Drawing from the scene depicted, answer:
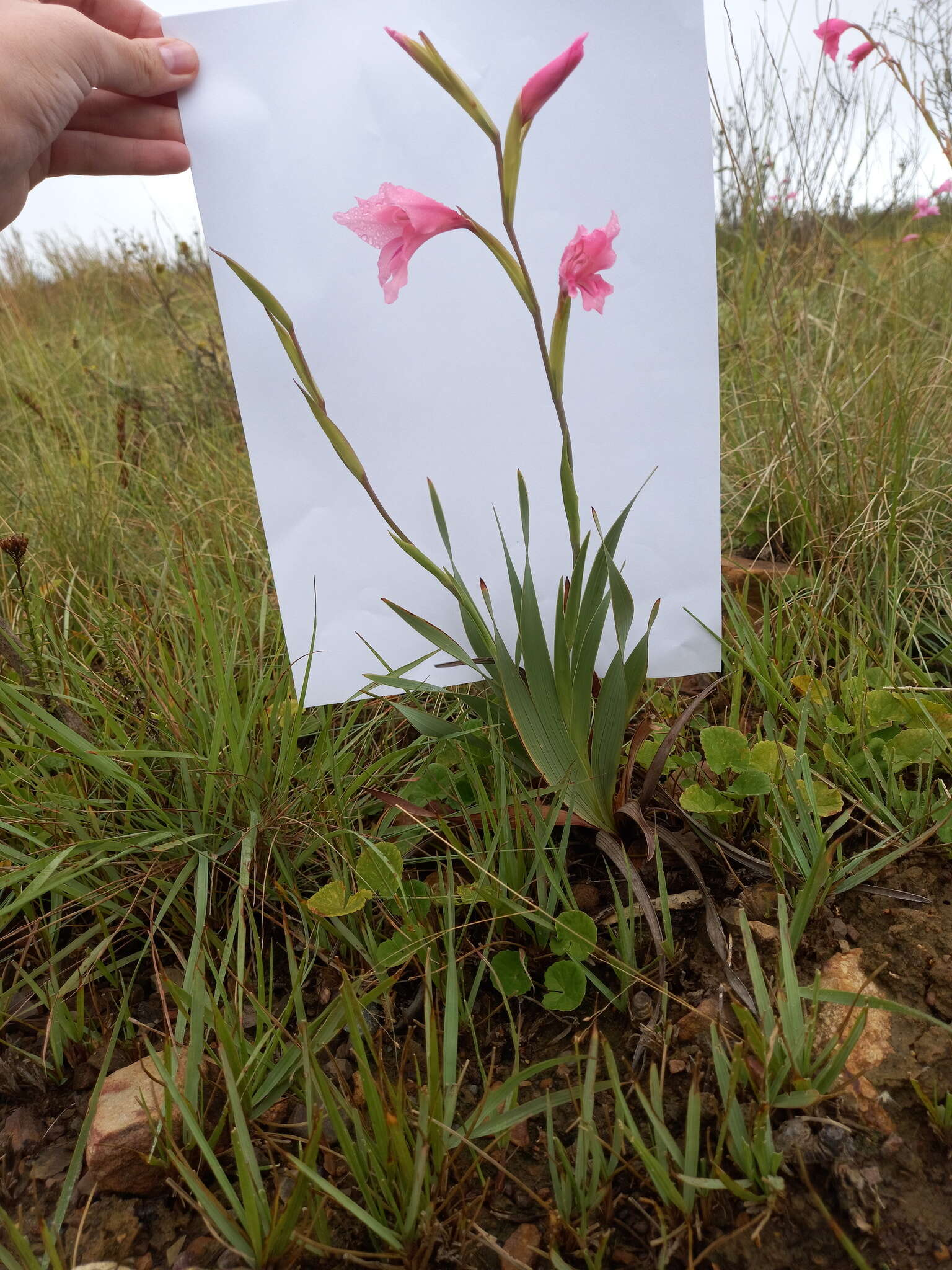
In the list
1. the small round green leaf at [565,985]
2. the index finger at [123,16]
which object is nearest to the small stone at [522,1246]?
the small round green leaf at [565,985]

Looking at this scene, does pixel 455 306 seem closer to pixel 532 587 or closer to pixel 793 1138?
pixel 532 587

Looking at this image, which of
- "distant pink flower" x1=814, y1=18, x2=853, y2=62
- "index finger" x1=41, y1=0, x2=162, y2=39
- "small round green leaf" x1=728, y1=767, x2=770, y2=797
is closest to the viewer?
"small round green leaf" x1=728, y1=767, x2=770, y2=797

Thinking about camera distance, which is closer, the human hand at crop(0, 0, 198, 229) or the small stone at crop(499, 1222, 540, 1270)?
the small stone at crop(499, 1222, 540, 1270)

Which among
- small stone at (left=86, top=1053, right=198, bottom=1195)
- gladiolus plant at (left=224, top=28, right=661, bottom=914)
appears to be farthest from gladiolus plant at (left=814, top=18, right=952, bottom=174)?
small stone at (left=86, top=1053, right=198, bottom=1195)

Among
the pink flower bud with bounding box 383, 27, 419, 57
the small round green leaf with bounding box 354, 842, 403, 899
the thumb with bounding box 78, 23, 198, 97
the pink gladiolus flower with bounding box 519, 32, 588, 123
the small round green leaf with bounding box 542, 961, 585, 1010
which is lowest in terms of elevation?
the small round green leaf with bounding box 542, 961, 585, 1010

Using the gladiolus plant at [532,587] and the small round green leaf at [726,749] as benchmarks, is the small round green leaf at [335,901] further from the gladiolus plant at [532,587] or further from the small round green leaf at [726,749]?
the small round green leaf at [726,749]

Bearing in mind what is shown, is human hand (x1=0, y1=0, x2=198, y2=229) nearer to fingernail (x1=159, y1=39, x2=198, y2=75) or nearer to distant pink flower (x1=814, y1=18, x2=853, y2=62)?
fingernail (x1=159, y1=39, x2=198, y2=75)

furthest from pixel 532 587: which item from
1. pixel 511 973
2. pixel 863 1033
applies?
pixel 863 1033
